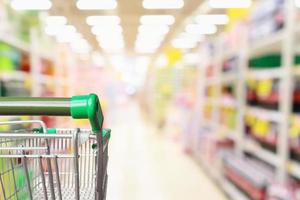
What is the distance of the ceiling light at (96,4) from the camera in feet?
5.96

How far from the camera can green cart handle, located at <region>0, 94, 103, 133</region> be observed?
0.69 metres

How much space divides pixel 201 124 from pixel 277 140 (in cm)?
297

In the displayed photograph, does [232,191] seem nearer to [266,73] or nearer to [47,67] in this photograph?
[266,73]

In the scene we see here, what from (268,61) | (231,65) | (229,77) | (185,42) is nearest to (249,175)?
(268,61)

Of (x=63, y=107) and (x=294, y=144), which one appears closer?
(x=63, y=107)

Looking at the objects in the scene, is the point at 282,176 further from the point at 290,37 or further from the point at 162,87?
the point at 162,87

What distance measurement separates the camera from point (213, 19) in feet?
10.1

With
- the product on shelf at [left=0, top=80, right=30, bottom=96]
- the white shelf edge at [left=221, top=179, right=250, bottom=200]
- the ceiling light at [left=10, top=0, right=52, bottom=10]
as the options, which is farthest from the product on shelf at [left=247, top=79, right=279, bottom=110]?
the product on shelf at [left=0, top=80, right=30, bottom=96]

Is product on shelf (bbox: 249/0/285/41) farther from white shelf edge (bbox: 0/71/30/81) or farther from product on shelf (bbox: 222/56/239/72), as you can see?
white shelf edge (bbox: 0/71/30/81)

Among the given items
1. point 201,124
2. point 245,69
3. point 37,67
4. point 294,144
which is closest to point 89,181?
point 294,144

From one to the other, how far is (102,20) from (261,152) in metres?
1.76

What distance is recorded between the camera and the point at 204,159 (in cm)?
492

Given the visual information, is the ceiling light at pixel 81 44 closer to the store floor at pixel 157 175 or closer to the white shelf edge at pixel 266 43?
the store floor at pixel 157 175

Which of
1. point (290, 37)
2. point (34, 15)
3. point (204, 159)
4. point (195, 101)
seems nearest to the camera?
point (290, 37)
